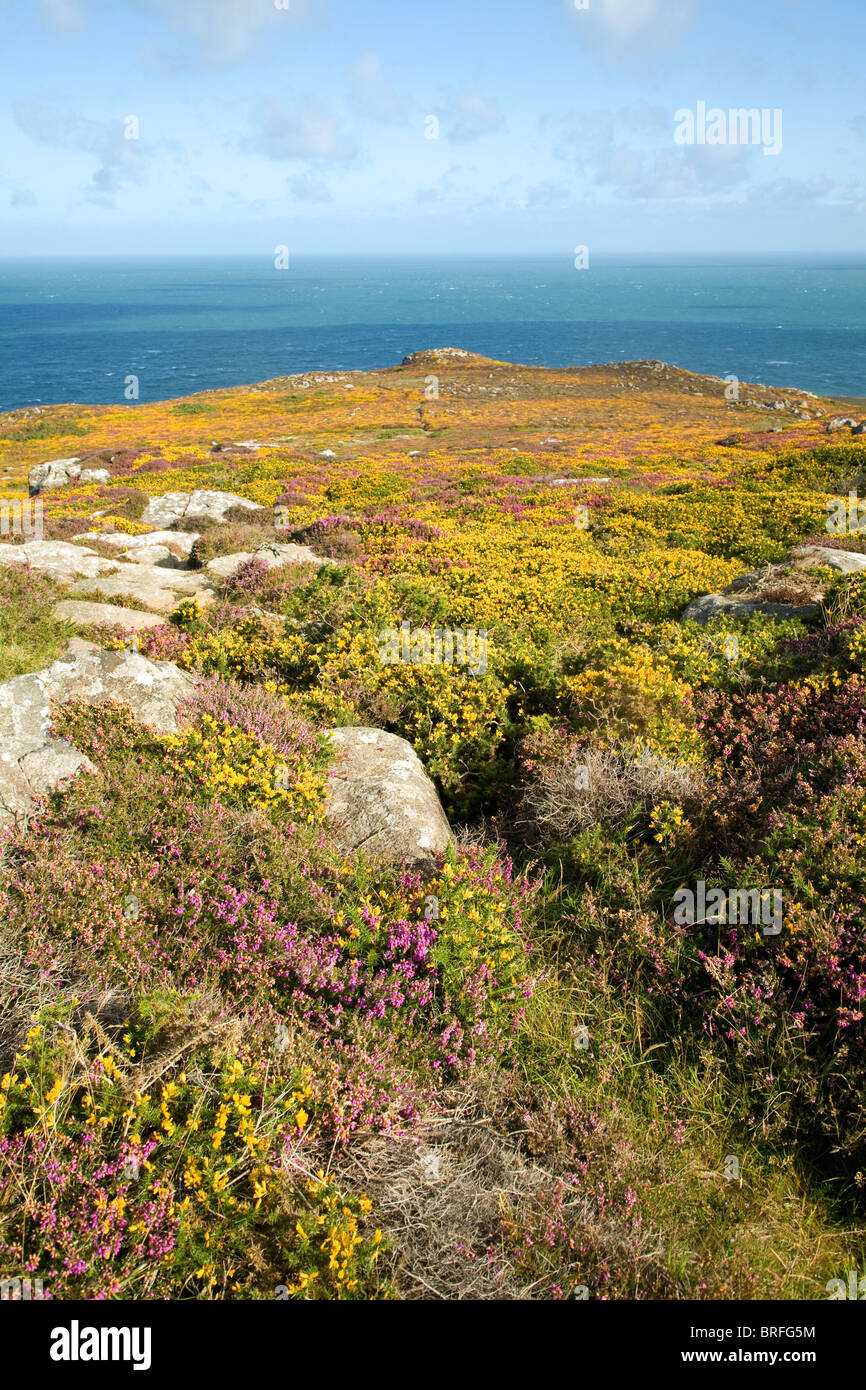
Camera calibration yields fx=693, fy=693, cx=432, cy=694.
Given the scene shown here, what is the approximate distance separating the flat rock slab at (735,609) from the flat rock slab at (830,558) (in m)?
1.15

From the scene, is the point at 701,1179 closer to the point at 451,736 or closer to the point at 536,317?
the point at 451,736

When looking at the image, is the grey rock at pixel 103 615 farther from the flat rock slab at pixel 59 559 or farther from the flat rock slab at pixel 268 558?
the flat rock slab at pixel 268 558

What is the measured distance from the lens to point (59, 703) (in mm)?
6801

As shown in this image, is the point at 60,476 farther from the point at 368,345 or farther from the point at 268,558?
the point at 368,345

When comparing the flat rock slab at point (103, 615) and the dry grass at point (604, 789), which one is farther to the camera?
the flat rock slab at point (103, 615)

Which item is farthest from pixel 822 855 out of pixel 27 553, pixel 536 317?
pixel 536 317

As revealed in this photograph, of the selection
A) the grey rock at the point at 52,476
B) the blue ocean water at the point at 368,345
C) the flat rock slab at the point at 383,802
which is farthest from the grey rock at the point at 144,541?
the blue ocean water at the point at 368,345

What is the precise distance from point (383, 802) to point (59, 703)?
3.36 metres

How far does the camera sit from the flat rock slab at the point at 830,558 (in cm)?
1058

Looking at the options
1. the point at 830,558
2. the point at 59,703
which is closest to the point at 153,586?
the point at 59,703

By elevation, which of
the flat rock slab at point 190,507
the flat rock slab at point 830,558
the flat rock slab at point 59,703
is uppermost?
the flat rock slab at point 190,507

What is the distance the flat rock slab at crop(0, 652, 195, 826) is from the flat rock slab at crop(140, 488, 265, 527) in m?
15.6

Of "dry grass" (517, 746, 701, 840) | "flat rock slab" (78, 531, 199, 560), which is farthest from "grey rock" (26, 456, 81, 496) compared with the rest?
"dry grass" (517, 746, 701, 840)
